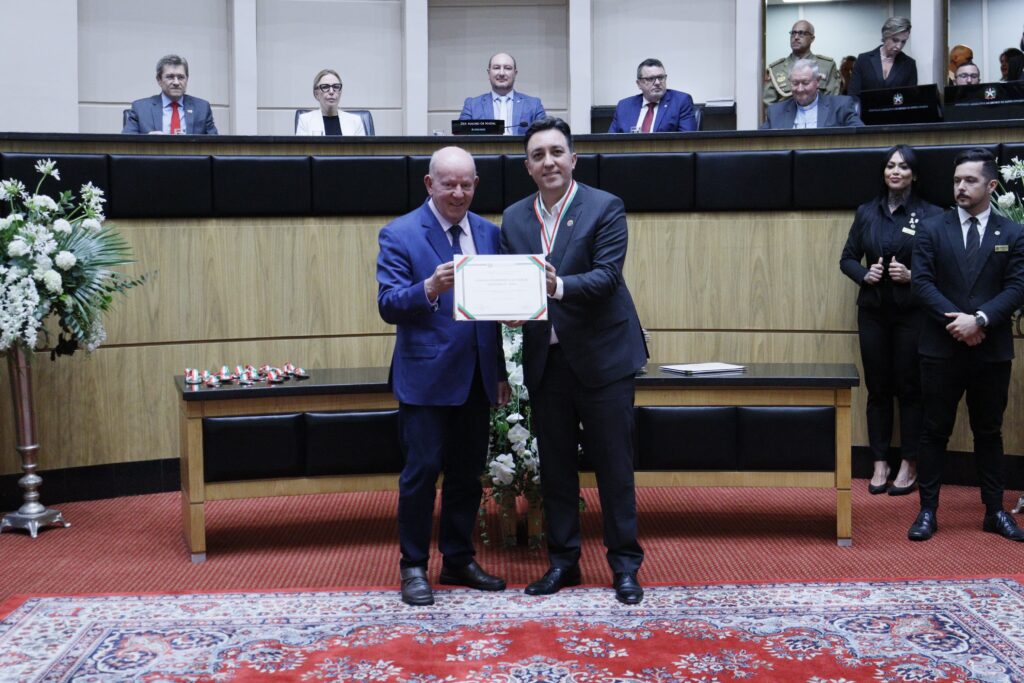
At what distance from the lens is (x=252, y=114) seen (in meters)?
8.03

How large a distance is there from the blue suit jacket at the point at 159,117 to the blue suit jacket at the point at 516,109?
140 centimetres

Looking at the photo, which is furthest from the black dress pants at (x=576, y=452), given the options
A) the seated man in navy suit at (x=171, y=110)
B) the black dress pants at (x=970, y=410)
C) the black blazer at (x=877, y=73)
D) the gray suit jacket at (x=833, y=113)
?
the black blazer at (x=877, y=73)

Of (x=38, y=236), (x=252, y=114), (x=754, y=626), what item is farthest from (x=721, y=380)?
(x=252, y=114)

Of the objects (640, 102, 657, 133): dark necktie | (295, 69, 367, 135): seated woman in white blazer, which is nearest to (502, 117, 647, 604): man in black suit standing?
(295, 69, 367, 135): seated woman in white blazer

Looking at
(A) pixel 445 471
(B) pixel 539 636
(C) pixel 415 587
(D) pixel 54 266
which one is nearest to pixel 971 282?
(A) pixel 445 471

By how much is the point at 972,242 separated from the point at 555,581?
6.74ft

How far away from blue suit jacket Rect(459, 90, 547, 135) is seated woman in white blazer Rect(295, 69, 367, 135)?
0.63 metres

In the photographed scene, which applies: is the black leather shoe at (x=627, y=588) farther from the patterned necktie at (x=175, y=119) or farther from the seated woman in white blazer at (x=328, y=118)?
the patterned necktie at (x=175, y=119)

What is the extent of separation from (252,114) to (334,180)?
10.1ft

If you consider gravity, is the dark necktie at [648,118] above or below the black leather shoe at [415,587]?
above

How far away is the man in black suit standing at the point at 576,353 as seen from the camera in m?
3.26

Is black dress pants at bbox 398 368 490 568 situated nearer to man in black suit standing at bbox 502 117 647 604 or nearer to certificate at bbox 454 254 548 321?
man in black suit standing at bbox 502 117 647 604

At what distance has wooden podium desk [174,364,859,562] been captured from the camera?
396cm

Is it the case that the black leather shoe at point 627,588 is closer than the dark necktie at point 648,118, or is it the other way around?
the black leather shoe at point 627,588
